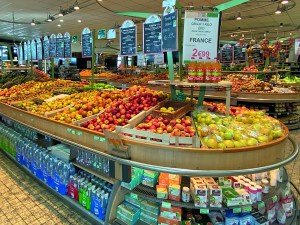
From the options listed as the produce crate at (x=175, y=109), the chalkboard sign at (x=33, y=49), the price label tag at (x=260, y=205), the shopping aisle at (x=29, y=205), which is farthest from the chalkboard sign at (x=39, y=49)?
the price label tag at (x=260, y=205)

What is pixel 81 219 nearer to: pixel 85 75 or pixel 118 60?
pixel 85 75

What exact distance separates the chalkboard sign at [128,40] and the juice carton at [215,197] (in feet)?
8.53

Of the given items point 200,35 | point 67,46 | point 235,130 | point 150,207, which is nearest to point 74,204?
point 150,207

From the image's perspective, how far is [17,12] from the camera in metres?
11.7

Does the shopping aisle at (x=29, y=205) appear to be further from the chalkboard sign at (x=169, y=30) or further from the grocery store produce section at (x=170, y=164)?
the chalkboard sign at (x=169, y=30)

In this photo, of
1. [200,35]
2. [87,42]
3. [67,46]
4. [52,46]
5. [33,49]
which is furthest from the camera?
[33,49]

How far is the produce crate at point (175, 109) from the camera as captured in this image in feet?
8.66

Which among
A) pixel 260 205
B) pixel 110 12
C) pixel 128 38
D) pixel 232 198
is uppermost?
pixel 110 12

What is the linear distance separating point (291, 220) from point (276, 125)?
3.31 ft

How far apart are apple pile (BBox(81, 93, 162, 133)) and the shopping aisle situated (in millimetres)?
1157

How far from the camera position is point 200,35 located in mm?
2859

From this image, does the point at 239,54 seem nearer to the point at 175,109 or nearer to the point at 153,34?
the point at 153,34

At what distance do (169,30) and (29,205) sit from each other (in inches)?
115

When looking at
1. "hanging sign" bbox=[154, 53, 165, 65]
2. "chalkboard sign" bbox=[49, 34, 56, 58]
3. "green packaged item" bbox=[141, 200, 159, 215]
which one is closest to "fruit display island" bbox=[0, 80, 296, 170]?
"green packaged item" bbox=[141, 200, 159, 215]
